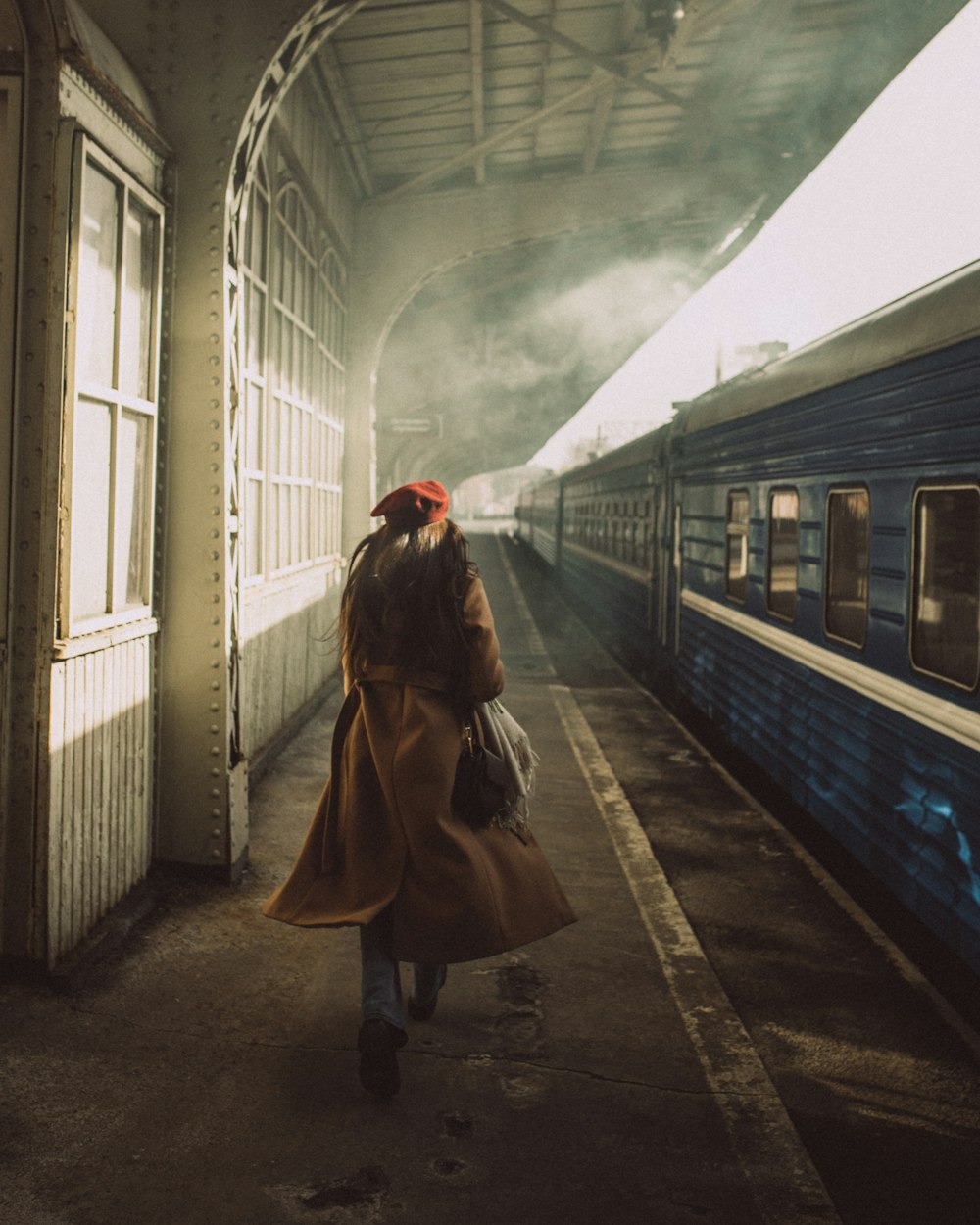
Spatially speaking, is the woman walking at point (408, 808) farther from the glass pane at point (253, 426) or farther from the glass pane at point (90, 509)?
the glass pane at point (253, 426)

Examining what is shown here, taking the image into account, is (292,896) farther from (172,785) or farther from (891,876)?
(891,876)

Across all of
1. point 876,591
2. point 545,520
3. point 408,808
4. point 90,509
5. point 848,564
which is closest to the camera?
point 408,808

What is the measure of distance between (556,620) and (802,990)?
583 inches

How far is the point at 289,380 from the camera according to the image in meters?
8.36

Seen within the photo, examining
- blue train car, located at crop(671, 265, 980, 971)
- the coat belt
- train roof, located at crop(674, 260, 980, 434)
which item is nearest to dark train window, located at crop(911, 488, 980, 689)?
blue train car, located at crop(671, 265, 980, 971)

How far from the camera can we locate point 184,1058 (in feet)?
11.6

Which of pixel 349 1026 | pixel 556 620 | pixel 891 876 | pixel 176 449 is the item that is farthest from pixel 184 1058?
pixel 556 620

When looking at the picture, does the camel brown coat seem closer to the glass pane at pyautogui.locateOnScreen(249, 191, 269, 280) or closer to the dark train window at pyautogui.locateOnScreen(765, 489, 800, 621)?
the dark train window at pyautogui.locateOnScreen(765, 489, 800, 621)

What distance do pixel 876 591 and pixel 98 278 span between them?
336 cm

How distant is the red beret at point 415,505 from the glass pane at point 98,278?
1265 mm

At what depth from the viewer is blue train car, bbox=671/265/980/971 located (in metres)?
4.15

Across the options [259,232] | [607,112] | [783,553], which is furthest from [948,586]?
[607,112]

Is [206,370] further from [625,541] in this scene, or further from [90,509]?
→ [625,541]

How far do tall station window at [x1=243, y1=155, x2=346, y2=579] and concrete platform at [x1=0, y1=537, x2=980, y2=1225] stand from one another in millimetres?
2852
